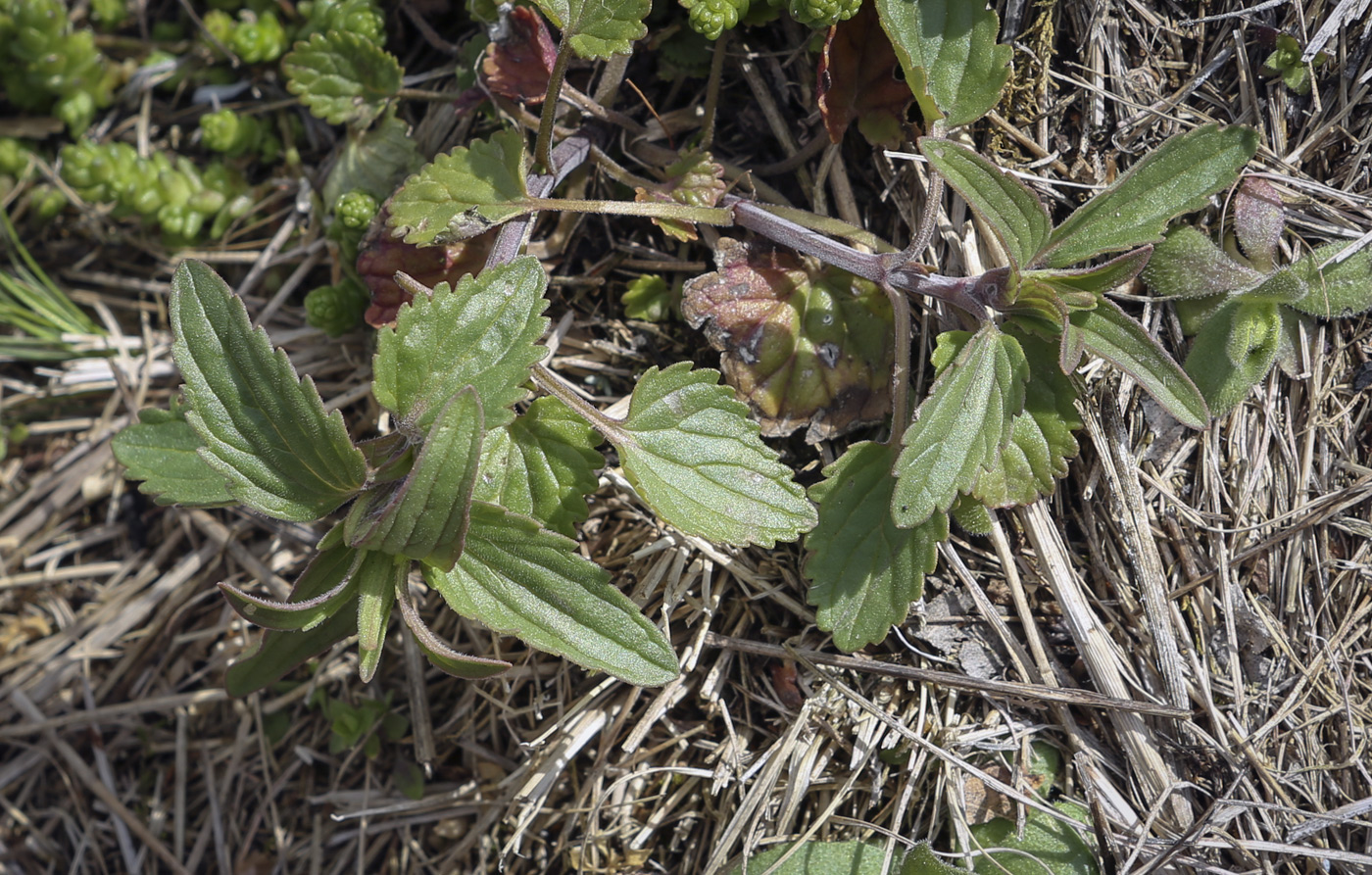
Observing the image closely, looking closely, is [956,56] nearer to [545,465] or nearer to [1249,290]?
[1249,290]

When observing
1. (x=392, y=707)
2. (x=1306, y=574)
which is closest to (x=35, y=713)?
(x=392, y=707)

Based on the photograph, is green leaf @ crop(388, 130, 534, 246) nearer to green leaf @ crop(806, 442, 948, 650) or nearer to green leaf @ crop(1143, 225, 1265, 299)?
green leaf @ crop(806, 442, 948, 650)

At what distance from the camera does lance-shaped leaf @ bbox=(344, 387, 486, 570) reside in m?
1.66

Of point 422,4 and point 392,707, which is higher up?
point 422,4

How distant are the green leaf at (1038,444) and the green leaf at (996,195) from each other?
0.89 ft

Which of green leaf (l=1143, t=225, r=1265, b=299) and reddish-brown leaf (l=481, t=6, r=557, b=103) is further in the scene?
reddish-brown leaf (l=481, t=6, r=557, b=103)

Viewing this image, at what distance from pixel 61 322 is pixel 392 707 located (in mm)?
1752

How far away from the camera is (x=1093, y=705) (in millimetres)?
2217

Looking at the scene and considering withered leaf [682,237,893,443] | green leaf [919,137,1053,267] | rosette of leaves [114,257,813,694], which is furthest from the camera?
withered leaf [682,237,893,443]

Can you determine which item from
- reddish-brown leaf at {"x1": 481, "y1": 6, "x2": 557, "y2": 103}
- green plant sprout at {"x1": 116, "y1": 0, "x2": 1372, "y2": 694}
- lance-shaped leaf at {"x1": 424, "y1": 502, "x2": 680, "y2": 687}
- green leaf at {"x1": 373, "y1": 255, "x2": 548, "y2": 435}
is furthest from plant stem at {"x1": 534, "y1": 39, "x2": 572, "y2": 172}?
lance-shaped leaf at {"x1": 424, "y1": 502, "x2": 680, "y2": 687}

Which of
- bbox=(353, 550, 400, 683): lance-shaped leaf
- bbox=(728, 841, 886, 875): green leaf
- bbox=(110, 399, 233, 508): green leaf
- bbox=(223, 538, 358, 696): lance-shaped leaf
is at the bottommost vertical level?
bbox=(728, 841, 886, 875): green leaf

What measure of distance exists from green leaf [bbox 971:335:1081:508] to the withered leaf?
32 cm

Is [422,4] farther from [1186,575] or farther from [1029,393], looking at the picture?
[1186,575]

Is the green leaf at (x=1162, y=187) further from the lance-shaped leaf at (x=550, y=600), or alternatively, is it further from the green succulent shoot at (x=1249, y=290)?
the lance-shaped leaf at (x=550, y=600)
